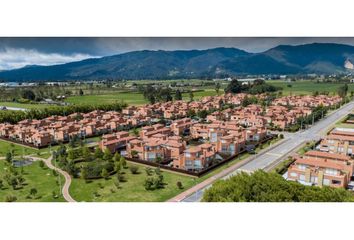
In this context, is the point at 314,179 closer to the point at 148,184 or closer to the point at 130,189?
the point at 148,184

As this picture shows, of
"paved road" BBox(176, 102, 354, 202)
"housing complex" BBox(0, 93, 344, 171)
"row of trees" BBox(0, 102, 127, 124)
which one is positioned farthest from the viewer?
"row of trees" BBox(0, 102, 127, 124)

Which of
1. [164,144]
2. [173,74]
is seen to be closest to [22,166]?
[164,144]

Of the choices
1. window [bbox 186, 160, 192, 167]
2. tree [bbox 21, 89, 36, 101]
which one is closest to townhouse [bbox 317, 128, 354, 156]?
window [bbox 186, 160, 192, 167]

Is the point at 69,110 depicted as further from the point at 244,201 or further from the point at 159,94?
the point at 244,201

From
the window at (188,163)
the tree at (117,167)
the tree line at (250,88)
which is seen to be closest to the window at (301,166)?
the window at (188,163)

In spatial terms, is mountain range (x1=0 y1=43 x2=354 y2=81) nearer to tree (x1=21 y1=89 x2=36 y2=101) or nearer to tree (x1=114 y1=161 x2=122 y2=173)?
tree (x1=21 y1=89 x2=36 y2=101)

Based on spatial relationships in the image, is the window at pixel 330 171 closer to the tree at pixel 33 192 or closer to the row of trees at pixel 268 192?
the row of trees at pixel 268 192

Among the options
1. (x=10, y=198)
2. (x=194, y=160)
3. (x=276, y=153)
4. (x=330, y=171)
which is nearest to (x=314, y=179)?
(x=330, y=171)
